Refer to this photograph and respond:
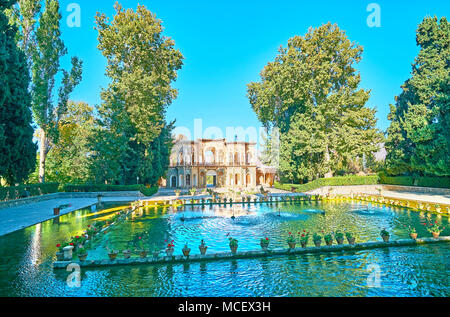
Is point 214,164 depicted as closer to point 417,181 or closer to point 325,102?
point 325,102

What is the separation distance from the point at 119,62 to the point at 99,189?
14.5 meters

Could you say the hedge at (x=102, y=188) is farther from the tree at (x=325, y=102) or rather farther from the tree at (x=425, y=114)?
the tree at (x=425, y=114)

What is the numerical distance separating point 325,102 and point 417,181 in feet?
42.2

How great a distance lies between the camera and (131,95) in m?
29.2

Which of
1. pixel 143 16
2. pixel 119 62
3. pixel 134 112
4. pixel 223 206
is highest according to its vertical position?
pixel 143 16

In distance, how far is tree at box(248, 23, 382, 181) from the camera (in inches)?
1211

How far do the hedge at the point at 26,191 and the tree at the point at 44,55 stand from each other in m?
2.22

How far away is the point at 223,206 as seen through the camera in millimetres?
22250

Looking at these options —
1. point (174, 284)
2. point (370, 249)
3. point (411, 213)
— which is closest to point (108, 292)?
point (174, 284)

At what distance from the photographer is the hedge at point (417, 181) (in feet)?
84.0

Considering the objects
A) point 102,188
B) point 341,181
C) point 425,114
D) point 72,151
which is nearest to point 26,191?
point 102,188

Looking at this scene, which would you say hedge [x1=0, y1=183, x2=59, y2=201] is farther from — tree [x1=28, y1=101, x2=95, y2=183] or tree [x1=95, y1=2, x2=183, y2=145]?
tree [x1=95, y1=2, x2=183, y2=145]

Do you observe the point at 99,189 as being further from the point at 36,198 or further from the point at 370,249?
the point at 370,249

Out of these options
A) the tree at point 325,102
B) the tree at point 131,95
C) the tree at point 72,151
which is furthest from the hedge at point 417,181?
the tree at point 72,151
